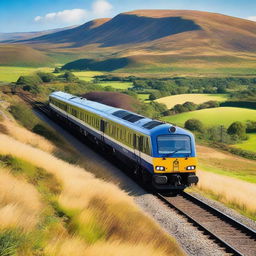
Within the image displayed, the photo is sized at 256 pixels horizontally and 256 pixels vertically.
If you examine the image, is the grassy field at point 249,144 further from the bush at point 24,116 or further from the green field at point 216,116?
the bush at point 24,116

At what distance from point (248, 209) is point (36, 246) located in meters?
12.7

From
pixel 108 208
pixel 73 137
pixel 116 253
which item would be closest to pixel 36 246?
pixel 116 253

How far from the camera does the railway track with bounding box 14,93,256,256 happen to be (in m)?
13.4

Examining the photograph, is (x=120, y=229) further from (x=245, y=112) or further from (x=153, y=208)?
(x=245, y=112)

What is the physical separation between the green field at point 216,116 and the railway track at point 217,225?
8541 centimetres

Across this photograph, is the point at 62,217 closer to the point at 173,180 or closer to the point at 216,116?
the point at 173,180

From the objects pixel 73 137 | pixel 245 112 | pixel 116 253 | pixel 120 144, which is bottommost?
pixel 245 112

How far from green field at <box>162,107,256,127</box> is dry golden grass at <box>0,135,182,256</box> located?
291 ft

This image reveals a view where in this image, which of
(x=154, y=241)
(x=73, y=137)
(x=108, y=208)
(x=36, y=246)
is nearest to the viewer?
(x=36, y=246)

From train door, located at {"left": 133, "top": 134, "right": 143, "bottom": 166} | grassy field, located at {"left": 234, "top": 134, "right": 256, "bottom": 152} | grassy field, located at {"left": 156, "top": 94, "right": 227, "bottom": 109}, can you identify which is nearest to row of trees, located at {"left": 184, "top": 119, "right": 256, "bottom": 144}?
grassy field, located at {"left": 234, "top": 134, "right": 256, "bottom": 152}

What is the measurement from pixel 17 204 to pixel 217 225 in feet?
25.5

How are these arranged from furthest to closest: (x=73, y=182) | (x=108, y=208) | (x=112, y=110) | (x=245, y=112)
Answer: (x=245, y=112), (x=112, y=110), (x=73, y=182), (x=108, y=208)

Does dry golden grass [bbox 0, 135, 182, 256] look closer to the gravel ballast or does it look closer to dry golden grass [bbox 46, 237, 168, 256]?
dry golden grass [bbox 46, 237, 168, 256]

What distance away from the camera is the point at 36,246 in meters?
8.77
